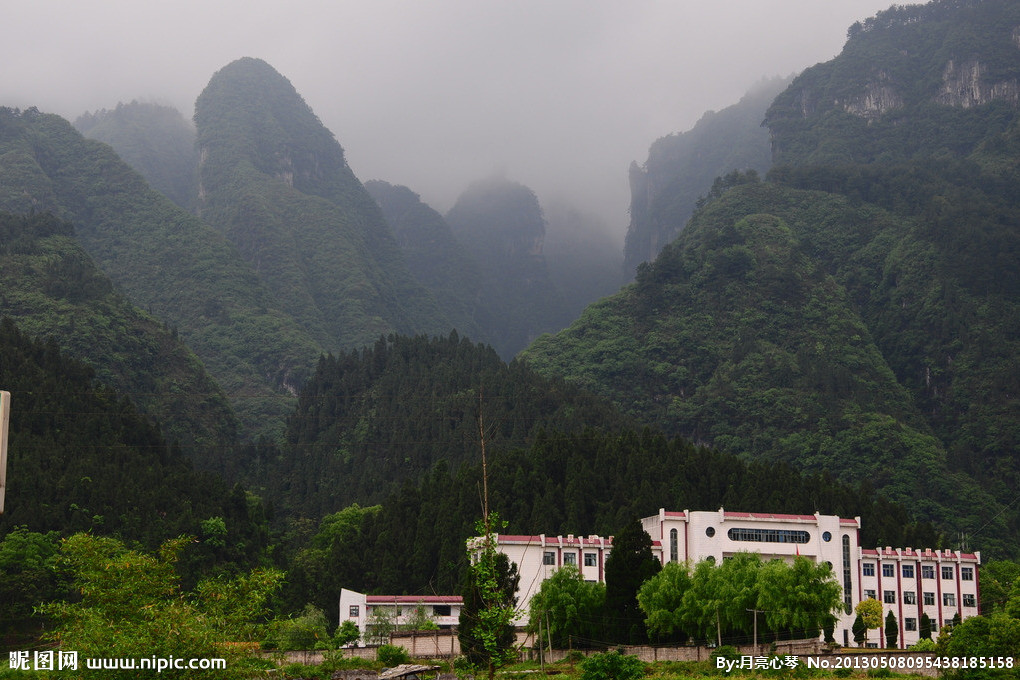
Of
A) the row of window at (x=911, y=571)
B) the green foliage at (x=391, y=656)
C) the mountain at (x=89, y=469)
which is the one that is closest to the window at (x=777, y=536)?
the row of window at (x=911, y=571)

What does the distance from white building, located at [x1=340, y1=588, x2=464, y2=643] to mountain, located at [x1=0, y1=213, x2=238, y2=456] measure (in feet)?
193

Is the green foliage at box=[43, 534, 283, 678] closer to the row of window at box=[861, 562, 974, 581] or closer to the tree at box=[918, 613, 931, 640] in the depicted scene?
the tree at box=[918, 613, 931, 640]

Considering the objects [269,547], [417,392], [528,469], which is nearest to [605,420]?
[417,392]

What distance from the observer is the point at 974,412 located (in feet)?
469

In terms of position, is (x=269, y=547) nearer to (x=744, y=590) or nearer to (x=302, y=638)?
(x=302, y=638)

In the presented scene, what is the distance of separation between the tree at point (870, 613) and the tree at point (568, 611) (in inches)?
793

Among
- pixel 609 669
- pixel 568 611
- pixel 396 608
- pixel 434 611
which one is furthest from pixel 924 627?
pixel 609 669

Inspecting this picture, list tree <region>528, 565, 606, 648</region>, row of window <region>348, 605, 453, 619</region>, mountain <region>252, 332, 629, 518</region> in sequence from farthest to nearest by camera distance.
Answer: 1. mountain <region>252, 332, 629, 518</region>
2. row of window <region>348, 605, 453, 619</region>
3. tree <region>528, 565, 606, 648</region>

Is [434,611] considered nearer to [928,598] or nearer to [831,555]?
[831,555]

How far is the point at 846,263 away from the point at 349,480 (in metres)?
90.9

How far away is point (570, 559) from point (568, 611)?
568 inches

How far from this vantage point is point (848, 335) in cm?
15638

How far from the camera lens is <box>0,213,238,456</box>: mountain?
133 meters

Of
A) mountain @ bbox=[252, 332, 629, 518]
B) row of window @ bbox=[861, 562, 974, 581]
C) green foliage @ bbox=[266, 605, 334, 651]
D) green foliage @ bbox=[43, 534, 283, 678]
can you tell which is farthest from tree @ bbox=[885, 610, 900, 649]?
green foliage @ bbox=[43, 534, 283, 678]
